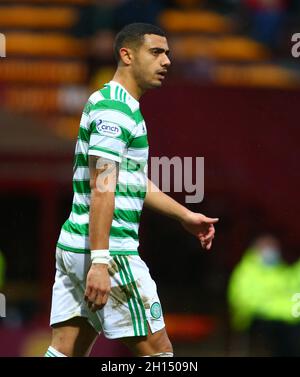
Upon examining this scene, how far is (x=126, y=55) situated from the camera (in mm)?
6094

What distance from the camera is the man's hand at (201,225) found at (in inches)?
248

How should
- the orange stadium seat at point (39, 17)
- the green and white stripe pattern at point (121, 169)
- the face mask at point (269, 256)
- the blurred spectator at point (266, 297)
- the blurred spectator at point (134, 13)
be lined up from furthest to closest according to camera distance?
the orange stadium seat at point (39, 17)
the blurred spectator at point (134, 13)
the face mask at point (269, 256)
the blurred spectator at point (266, 297)
the green and white stripe pattern at point (121, 169)

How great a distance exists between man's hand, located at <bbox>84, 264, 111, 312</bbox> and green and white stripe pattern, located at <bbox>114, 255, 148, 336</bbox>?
28 cm

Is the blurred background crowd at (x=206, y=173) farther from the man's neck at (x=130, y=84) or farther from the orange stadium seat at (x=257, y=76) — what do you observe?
the man's neck at (x=130, y=84)

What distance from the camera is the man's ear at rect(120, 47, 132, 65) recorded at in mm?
6090

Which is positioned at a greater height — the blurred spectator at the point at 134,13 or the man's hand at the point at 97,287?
the blurred spectator at the point at 134,13

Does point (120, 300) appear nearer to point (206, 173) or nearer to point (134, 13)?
point (206, 173)

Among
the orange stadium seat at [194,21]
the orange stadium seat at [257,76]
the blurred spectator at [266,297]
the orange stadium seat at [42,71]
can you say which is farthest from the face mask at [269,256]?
the orange stadium seat at [194,21]

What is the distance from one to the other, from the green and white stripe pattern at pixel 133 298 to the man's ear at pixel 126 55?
966 millimetres

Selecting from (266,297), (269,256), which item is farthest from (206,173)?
(266,297)

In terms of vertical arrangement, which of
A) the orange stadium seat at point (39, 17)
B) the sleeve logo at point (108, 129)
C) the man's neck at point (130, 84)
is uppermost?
the orange stadium seat at point (39, 17)
